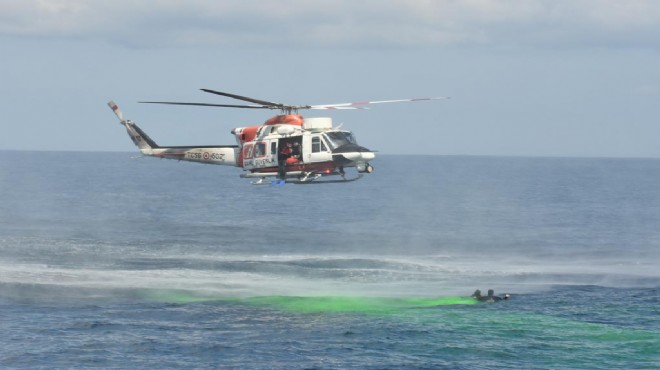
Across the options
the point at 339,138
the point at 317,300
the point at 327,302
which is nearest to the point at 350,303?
the point at 327,302

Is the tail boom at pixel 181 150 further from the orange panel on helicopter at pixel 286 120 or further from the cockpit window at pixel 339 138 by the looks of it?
the cockpit window at pixel 339 138

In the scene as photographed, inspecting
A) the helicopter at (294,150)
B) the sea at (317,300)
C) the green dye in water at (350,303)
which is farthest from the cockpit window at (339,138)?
the green dye in water at (350,303)

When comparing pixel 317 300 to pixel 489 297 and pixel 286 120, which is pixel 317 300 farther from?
pixel 286 120

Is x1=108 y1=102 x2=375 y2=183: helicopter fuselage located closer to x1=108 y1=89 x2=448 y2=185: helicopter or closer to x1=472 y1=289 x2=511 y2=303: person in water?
x1=108 y1=89 x2=448 y2=185: helicopter

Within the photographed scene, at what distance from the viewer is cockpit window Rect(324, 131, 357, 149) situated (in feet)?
229

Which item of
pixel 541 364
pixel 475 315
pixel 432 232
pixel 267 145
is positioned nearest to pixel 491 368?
pixel 541 364

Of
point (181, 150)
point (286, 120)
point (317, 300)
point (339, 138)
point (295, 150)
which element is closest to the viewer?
point (339, 138)

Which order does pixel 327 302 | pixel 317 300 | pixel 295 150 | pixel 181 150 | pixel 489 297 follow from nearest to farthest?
pixel 295 150 → pixel 181 150 → pixel 489 297 → pixel 327 302 → pixel 317 300

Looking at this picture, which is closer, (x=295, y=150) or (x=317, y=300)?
(x=295, y=150)

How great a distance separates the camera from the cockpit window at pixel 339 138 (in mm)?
69938

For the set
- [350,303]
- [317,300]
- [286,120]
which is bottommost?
[350,303]

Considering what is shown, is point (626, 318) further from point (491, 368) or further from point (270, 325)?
point (270, 325)

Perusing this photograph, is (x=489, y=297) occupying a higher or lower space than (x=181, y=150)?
lower

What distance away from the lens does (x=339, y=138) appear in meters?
70.4
